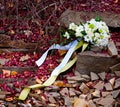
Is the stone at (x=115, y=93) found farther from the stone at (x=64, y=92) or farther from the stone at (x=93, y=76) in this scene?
the stone at (x=64, y=92)

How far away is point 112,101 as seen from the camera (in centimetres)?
499

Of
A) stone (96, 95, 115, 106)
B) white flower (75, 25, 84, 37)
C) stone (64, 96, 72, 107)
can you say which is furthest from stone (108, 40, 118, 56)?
stone (64, 96, 72, 107)

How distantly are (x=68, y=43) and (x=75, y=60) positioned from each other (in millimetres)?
340

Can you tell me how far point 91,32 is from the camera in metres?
5.64

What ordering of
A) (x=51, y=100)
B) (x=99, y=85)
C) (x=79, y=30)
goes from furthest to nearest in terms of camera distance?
(x=79, y=30) → (x=99, y=85) → (x=51, y=100)

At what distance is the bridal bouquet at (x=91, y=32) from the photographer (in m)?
5.61

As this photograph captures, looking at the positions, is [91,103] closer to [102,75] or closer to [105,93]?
[105,93]

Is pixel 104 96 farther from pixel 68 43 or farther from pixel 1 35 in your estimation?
pixel 1 35

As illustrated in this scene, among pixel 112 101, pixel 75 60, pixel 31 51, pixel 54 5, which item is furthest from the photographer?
pixel 54 5

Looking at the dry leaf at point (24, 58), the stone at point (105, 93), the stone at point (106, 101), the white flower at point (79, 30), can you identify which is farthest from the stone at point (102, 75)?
the dry leaf at point (24, 58)

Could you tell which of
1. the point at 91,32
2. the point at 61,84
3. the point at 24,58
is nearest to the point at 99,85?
the point at 61,84

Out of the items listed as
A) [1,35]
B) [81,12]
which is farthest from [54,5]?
[1,35]

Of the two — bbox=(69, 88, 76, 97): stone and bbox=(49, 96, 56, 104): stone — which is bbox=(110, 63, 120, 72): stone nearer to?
bbox=(69, 88, 76, 97): stone

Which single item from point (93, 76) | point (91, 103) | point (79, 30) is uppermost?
point (79, 30)
